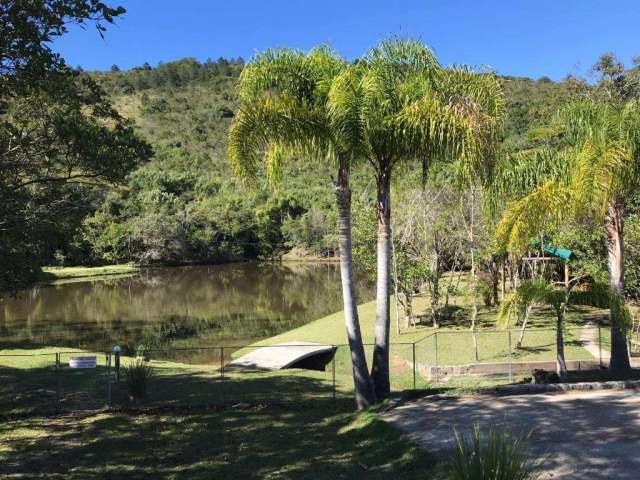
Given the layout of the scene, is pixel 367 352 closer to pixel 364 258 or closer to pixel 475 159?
pixel 364 258

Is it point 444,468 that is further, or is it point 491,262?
point 491,262

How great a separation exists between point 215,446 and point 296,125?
5.56 metres

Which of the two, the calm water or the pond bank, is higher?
the pond bank

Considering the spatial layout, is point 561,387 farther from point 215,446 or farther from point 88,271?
point 88,271

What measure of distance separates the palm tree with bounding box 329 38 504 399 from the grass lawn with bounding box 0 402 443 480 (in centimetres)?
229

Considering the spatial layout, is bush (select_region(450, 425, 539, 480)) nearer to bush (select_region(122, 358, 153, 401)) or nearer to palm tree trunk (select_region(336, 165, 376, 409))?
palm tree trunk (select_region(336, 165, 376, 409))

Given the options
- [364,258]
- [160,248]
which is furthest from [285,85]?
[160,248]

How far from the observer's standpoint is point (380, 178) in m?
10.0

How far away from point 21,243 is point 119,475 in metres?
5.85

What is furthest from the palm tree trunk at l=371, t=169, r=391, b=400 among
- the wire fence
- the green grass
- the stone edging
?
the green grass

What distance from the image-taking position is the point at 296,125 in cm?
936

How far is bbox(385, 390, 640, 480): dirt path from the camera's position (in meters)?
6.34

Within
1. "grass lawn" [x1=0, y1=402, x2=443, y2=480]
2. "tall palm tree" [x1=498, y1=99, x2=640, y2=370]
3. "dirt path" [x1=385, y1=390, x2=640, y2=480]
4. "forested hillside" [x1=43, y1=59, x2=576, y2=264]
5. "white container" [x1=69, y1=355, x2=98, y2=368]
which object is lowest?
"grass lawn" [x1=0, y1=402, x2=443, y2=480]

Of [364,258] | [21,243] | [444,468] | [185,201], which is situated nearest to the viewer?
[444,468]
